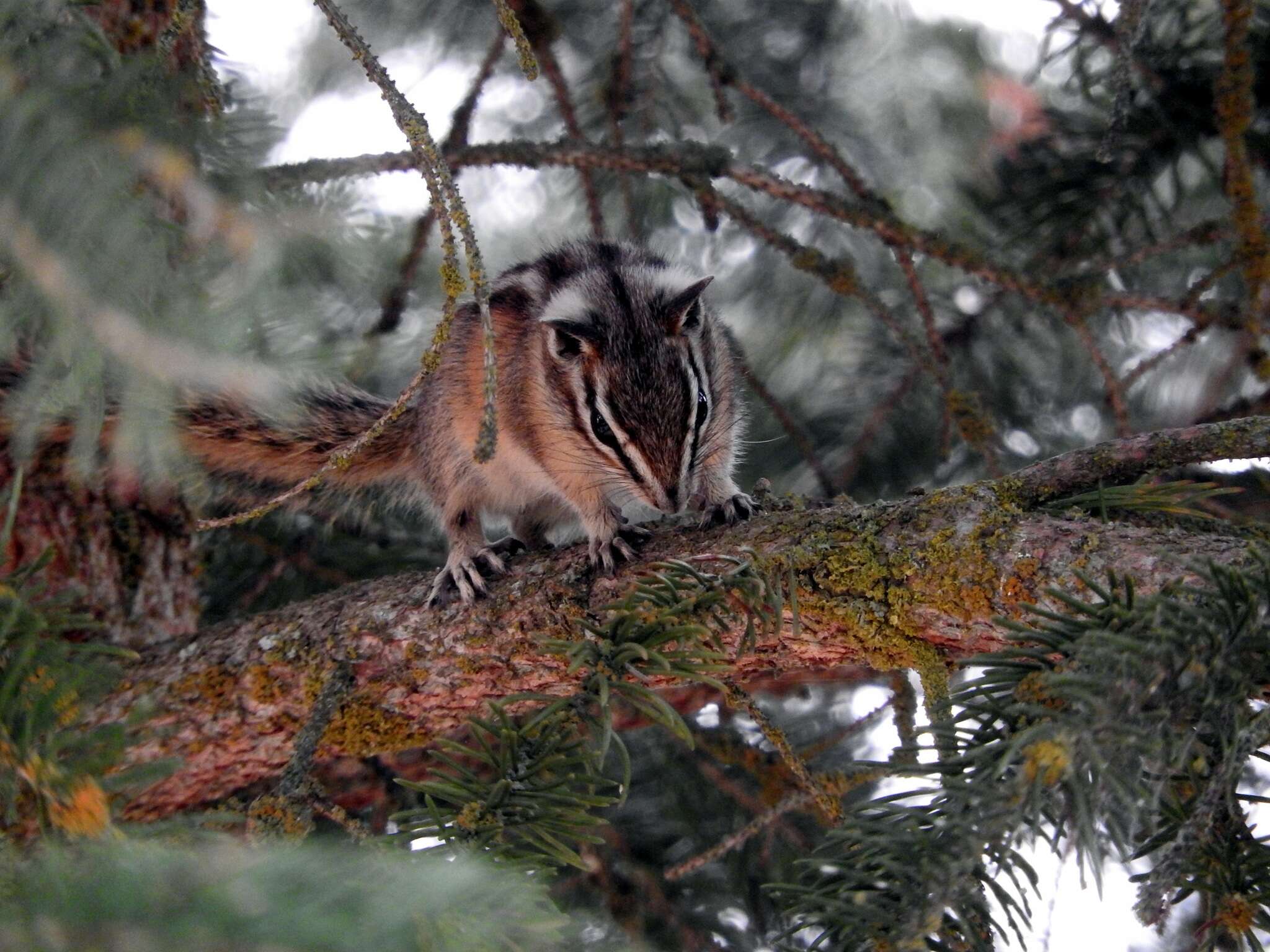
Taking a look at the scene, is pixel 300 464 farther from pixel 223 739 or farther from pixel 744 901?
pixel 744 901

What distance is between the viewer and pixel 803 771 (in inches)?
49.9

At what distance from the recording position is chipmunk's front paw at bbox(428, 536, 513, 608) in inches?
66.4

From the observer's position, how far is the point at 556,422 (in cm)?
216

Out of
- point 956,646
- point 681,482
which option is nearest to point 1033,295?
point 681,482

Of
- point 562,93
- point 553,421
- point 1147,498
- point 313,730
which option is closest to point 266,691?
point 313,730

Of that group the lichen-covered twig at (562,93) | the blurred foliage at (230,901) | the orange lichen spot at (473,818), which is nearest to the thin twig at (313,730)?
the orange lichen spot at (473,818)

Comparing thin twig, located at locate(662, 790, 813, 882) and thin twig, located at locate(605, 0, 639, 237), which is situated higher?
thin twig, located at locate(605, 0, 639, 237)

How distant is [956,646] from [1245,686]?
460 mm

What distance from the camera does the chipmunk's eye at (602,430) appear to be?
1910 millimetres

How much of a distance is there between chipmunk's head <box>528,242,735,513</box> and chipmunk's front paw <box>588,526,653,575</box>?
0.12m

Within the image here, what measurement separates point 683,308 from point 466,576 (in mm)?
678

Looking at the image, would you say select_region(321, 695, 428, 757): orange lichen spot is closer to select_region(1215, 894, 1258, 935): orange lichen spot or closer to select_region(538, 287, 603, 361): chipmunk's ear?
select_region(538, 287, 603, 361): chipmunk's ear

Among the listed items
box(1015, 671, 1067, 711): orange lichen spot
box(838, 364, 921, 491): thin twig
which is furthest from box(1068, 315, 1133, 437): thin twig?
box(1015, 671, 1067, 711): orange lichen spot

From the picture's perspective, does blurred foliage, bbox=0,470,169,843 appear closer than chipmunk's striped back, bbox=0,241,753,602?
Yes
